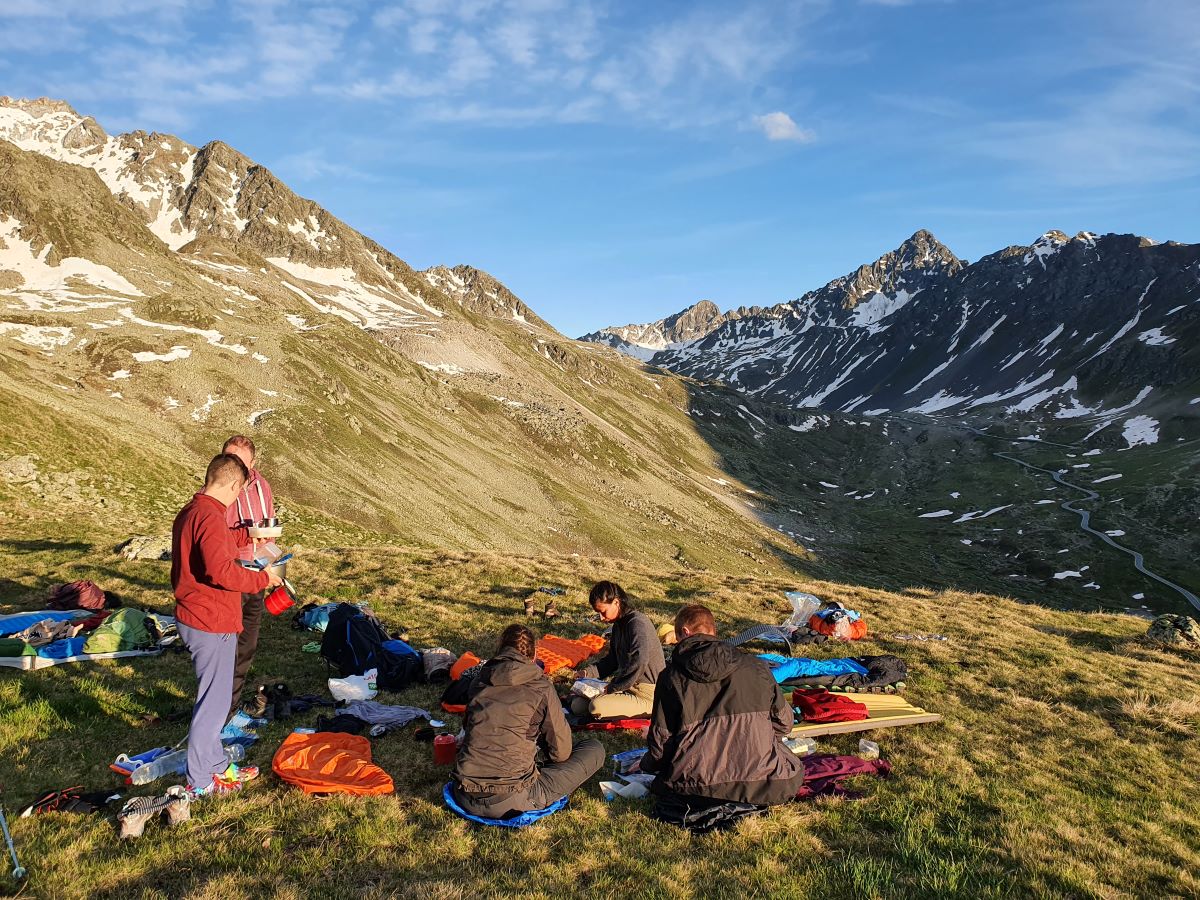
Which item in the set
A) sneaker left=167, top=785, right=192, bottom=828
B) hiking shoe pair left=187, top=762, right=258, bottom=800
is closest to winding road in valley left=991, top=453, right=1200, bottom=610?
hiking shoe pair left=187, top=762, right=258, bottom=800

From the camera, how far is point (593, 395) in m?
148

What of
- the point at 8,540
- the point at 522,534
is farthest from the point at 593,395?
the point at 8,540

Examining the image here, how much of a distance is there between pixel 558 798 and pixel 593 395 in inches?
5528

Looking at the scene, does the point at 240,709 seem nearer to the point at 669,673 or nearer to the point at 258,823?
the point at 258,823

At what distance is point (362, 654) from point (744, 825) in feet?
29.2

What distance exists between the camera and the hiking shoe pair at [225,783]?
27.8 feet

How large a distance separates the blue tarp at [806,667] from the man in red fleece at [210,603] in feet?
34.0

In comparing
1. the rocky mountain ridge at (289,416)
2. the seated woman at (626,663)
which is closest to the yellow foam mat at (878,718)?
the seated woman at (626,663)

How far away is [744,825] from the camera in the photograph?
8.21 meters

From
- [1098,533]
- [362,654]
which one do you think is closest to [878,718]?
[362,654]

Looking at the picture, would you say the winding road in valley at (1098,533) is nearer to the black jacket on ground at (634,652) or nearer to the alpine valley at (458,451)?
the alpine valley at (458,451)

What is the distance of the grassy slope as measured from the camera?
7.10 metres

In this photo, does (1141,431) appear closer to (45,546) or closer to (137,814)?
(45,546)

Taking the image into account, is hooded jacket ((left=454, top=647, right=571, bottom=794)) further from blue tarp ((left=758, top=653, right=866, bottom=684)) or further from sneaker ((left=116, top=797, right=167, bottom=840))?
blue tarp ((left=758, top=653, right=866, bottom=684))
